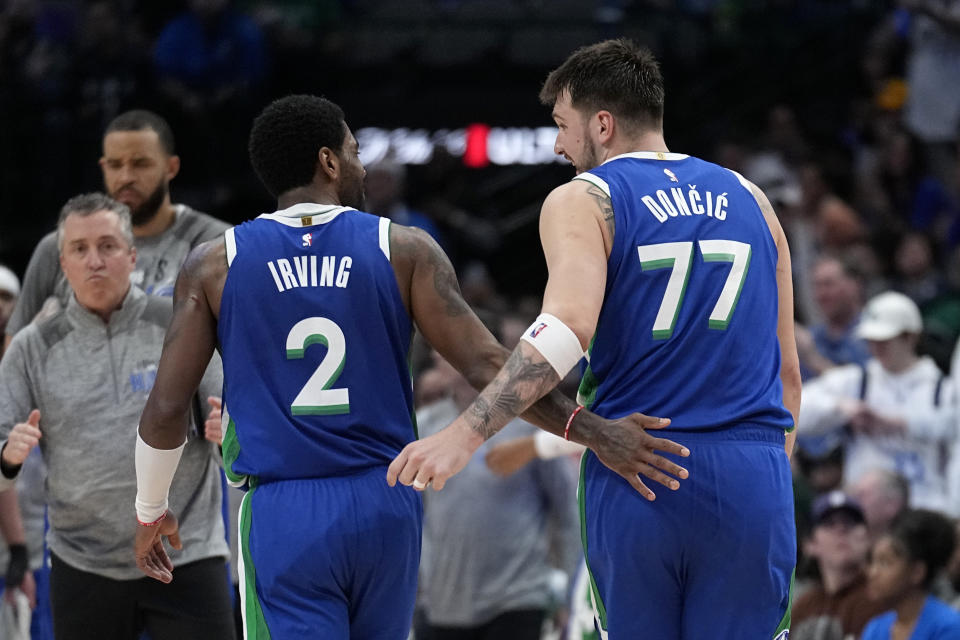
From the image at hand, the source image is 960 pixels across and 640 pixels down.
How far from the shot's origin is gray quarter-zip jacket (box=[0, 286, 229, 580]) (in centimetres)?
564

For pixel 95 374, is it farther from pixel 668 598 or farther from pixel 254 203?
pixel 254 203

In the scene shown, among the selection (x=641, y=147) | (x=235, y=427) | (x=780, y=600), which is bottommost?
(x=780, y=600)

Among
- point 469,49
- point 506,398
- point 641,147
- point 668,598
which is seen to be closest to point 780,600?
point 668,598

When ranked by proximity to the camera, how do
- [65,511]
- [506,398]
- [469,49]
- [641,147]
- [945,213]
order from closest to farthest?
[506,398] < [641,147] < [65,511] < [945,213] < [469,49]

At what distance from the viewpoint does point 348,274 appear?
14.6ft

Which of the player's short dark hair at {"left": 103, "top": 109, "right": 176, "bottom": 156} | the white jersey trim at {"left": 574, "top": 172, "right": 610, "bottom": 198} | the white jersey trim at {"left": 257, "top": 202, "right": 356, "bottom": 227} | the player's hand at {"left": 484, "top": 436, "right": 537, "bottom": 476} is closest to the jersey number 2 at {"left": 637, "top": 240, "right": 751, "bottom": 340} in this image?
the white jersey trim at {"left": 574, "top": 172, "right": 610, "bottom": 198}

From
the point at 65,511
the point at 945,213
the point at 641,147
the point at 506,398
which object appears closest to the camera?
the point at 506,398

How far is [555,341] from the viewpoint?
162 inches

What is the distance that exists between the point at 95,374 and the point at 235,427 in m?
1.42

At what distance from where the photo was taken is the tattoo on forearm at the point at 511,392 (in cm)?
407

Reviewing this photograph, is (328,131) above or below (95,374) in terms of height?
above

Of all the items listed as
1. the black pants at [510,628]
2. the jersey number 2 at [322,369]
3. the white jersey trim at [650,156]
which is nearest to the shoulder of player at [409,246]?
the jersey number 2 at [322,369]

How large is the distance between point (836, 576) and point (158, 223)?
4253 mm

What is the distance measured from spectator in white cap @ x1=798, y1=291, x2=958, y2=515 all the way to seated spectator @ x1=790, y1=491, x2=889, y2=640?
3.23ft
